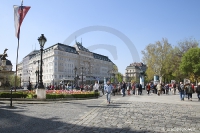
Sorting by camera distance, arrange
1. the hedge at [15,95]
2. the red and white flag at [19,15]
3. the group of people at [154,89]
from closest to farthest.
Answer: the group of people at [154,89]
the red and white flag at [19,15]
the hedge at [15,95]

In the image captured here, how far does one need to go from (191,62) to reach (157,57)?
9172mm

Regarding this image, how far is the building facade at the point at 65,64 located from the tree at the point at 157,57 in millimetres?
34807

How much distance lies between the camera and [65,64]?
114 metres

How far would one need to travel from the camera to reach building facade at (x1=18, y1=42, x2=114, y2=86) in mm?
108500

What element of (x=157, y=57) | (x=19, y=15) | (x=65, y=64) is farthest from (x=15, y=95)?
A: (x=65, y=64)

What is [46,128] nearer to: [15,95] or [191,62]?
[15,95]

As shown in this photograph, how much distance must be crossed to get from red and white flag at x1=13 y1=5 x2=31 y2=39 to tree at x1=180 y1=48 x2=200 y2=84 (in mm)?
47192

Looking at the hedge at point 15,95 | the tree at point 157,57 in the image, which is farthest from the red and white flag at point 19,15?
the tree at point 157,57

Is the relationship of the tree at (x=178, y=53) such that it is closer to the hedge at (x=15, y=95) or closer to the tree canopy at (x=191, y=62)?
the tree canopy at (x=191, y=62)

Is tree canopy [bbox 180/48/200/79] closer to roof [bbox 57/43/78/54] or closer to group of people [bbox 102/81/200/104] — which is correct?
group of people [bbox 102/81/200/104]

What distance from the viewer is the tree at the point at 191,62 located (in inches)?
2140

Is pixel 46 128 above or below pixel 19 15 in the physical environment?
below

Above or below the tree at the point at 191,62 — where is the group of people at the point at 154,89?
below

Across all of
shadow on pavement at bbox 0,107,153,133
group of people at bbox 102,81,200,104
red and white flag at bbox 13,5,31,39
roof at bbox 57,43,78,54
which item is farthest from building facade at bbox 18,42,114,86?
shadow on pavement at bbox 0,107,153,133
